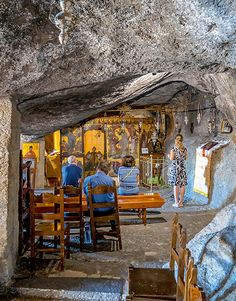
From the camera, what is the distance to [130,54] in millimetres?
3652

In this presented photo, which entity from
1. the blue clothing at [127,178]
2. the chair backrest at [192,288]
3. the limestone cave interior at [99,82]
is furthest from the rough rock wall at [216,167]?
the chair backrest at [192,288]

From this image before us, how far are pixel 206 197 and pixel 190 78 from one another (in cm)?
419

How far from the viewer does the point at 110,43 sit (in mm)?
3465

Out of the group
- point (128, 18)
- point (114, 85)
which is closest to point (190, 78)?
point (114, 85)

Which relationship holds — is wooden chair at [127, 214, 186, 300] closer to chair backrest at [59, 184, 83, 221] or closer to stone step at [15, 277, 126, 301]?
stone step at [15, 277, 126, 301]

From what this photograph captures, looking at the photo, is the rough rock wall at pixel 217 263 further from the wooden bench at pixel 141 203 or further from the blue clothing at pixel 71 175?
the blue clothing at pixel 71 175

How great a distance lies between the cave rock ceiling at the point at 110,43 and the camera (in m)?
2.94

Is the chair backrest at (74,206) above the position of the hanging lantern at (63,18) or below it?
below

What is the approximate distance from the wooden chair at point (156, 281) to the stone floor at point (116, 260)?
0.56m

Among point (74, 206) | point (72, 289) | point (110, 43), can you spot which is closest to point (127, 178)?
point (74, 206)

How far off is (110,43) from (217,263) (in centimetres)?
256

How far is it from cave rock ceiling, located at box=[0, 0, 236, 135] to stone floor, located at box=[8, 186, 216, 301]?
2.09 m

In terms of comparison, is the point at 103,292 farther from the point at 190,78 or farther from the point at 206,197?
the point at 206,197

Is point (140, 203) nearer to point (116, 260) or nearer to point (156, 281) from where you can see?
point (116, 260)
